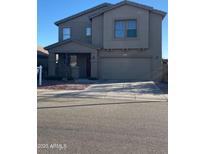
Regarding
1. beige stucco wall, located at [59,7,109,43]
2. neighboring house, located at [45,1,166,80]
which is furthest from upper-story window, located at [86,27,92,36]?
neighboring house, located at [45,1,166,80]

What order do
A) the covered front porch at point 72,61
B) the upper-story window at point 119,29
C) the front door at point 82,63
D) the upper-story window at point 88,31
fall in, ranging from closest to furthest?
the upper-story window at point 119,29 → the covered front porch at point 72,61 → the front door at point 82,63 → the upper-story window at point 88,31

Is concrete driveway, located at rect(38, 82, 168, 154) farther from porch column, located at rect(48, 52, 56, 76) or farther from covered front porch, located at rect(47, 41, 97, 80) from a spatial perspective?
porch column, located at rect(48, 52, 56, 76)

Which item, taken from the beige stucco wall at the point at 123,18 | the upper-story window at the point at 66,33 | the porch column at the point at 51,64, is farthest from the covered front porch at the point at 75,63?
the beige stucco wall at the point at 123,18

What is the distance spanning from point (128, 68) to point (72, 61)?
18.8 ft

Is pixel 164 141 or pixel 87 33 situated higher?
pixel 87 33

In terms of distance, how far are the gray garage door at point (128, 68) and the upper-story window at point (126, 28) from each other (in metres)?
2.12

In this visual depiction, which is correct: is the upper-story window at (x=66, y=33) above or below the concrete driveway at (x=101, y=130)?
above

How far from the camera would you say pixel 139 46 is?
20.8 meters

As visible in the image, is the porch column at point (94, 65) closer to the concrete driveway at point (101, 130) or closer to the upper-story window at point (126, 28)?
the upper-story window at point (126, 28)

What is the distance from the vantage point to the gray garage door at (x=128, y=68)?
21.1 metres

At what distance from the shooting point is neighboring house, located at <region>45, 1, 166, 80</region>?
20.7m
